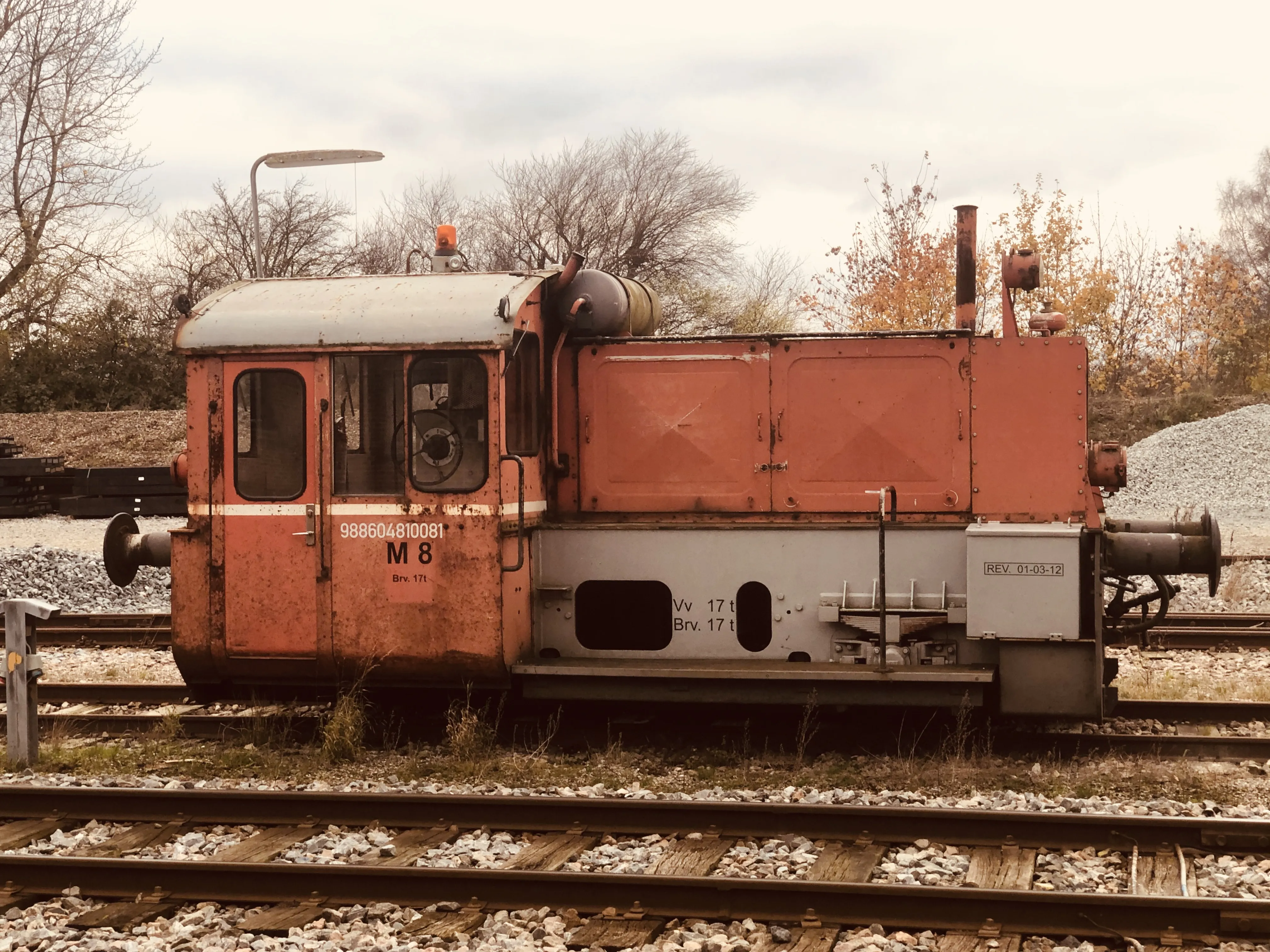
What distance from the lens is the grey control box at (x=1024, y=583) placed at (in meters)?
7.05

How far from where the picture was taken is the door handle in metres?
7.60

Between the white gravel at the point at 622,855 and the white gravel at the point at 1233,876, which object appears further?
the white gravel at the point at 622,855

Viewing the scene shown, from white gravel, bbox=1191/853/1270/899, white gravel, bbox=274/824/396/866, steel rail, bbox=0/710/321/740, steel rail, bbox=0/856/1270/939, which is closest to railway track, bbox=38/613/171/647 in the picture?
steel rail, bbox=0/710/321/740

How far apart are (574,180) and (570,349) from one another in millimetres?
35209

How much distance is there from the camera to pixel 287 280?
26.9 feet

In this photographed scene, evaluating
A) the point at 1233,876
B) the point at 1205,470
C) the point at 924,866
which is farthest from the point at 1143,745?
the point at 1205,470

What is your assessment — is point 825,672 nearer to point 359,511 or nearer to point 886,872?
point 886,872

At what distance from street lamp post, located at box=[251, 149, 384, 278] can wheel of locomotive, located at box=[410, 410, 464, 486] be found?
8690 millimetres

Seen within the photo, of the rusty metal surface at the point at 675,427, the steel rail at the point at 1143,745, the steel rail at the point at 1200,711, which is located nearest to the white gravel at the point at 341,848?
the rusty metal surface at the point at 675,427

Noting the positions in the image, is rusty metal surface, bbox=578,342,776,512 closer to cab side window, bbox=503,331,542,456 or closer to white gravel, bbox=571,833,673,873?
cab side window, bbox=503,331,542,456

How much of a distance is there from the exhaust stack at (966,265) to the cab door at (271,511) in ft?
13.4

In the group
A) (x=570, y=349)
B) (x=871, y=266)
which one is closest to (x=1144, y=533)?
(x=570, y=349)

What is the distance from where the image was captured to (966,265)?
25.5ft

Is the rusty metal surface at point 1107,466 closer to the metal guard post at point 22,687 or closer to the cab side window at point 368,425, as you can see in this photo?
the cab side window at point 368,425
